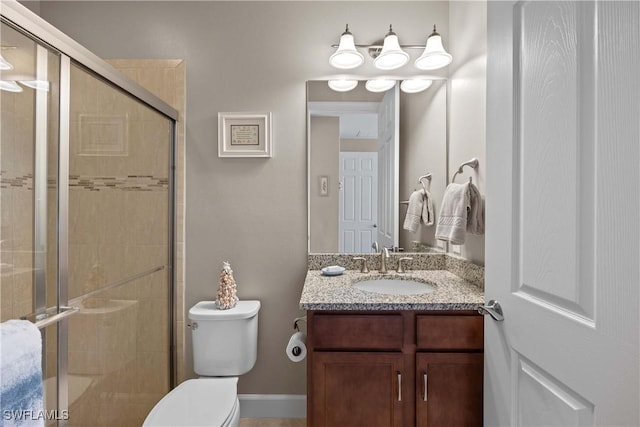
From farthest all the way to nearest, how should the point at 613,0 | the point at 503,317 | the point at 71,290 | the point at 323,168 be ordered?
the point at 323,168, the point at 71,290, the point at 503,317, the point at 613,0

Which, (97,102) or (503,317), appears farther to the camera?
(97,102)

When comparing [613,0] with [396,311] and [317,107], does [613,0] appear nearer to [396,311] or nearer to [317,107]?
[396,311]

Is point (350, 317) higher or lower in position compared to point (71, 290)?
lower

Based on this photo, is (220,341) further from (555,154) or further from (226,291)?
(555,154)

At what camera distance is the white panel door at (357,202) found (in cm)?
198

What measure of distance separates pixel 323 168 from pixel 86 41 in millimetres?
1611

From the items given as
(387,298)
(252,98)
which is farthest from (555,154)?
(252,98)

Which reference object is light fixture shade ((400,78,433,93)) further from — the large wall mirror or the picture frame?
the picture frame

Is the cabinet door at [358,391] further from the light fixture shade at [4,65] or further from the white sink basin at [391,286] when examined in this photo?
the light fixture shade at [4,65]

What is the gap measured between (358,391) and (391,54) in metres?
1.69

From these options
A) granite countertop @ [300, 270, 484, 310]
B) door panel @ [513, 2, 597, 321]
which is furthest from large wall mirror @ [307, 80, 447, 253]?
door panel @ [513, 2, 597, 321]

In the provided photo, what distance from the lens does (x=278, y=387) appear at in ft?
6.66

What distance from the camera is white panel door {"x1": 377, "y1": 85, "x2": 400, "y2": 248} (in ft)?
6.51

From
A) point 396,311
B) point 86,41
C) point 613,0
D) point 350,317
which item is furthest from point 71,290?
point 613,0
